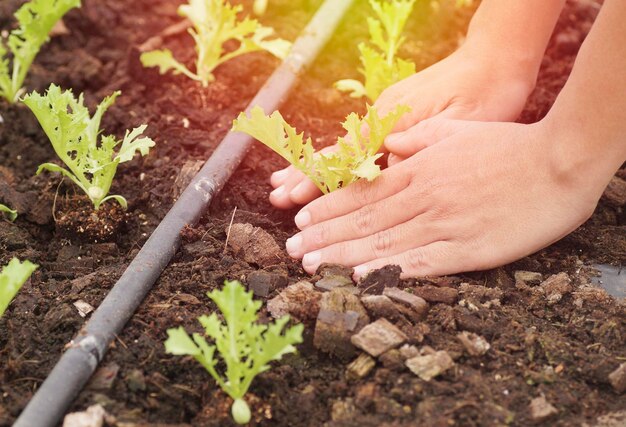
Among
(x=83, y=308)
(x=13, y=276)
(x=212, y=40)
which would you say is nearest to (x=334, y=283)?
(x=83, y=308)

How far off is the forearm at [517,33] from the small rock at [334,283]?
4.33ft

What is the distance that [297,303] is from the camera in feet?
8.58

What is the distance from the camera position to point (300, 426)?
2.30 meters

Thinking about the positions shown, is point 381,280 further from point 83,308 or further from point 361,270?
point 83,308

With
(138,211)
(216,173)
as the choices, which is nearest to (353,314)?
(216,173)

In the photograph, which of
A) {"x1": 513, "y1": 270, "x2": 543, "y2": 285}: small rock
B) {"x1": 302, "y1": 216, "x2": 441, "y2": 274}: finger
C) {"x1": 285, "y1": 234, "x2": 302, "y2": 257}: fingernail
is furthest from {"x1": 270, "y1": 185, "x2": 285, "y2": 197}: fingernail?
{"x1": 513, "y1": 270, "x2": 543, "y2": 285}: small rock

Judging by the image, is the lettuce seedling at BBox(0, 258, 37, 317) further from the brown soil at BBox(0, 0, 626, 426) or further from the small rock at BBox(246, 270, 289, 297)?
the small rock at BBox(246, 270, 289, 297)

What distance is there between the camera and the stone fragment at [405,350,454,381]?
2363 millimetres

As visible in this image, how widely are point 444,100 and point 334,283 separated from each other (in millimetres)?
1096

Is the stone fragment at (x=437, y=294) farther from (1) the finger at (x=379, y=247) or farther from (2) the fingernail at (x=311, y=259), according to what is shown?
(2) the fingernail at (x=311, y=259)

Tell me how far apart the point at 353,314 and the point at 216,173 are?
105cm

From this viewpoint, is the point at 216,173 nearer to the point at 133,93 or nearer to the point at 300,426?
the point at 133,93

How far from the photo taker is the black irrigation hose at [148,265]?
2.27 metres

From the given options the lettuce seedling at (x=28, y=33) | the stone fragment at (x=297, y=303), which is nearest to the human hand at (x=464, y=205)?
the stone fragment at (x=297, y=303)
